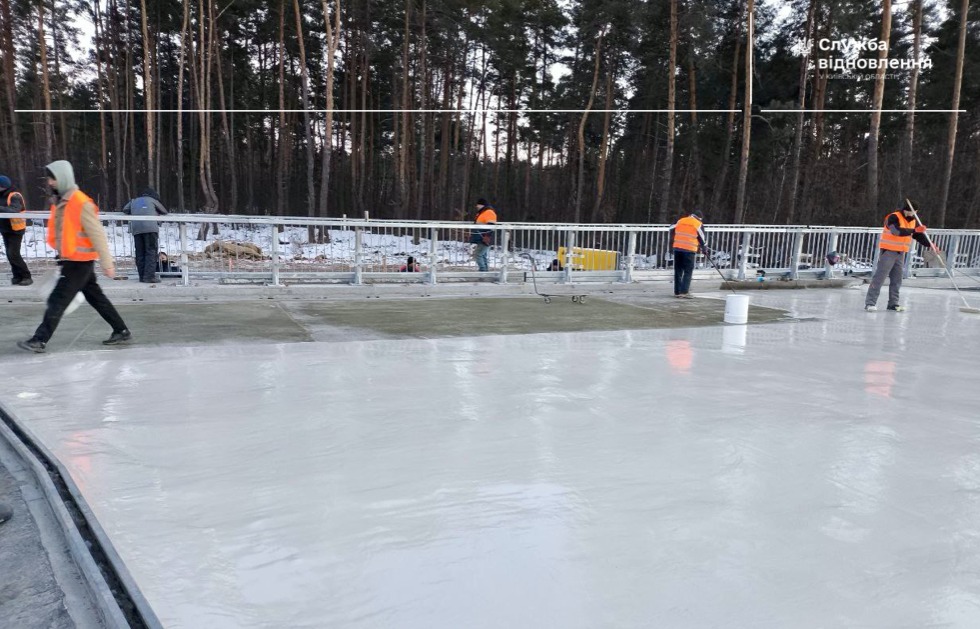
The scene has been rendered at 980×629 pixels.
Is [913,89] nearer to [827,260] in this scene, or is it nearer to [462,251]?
[827,260]

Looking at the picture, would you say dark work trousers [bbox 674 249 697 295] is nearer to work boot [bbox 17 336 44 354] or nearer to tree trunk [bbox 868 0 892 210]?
work boot [bbox 17 336 44 354]

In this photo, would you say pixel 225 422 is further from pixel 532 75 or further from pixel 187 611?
pixel 532 75

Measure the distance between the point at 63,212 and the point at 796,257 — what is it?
502 inches

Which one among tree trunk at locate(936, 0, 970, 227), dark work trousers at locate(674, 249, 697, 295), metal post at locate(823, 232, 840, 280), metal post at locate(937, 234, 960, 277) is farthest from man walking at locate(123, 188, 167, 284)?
tree trunk at locate(936, 0, 970, 227)

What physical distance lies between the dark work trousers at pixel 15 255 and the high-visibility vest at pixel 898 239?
40.6 feet

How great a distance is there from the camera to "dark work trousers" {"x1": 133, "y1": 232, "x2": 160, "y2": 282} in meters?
9.56

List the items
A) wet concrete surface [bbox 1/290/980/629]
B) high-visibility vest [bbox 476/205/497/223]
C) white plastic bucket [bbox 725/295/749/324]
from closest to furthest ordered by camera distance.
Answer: wet concrete surface [bbox 1/290/980/629], white plastic bucket [bbox 725/295/749/324], high-visibility vest [bbox 476/205/497/223]

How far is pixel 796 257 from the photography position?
13.4 metres

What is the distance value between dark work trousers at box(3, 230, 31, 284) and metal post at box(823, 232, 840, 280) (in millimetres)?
14547

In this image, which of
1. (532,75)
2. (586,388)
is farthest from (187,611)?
(532,75)

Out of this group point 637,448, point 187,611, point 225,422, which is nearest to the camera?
point 187,611

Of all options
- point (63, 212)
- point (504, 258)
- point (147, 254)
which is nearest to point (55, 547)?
point (63, 212)

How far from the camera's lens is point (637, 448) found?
12.0 ft

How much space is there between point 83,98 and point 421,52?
72.5 feet
